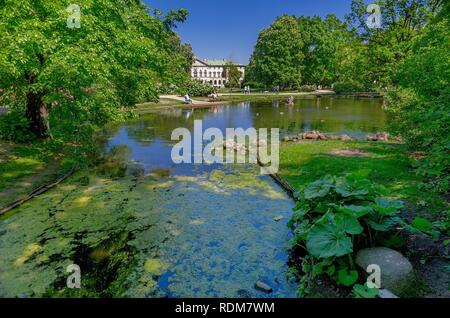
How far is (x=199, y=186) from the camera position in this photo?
45.3 feet

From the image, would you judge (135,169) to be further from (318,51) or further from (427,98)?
(318,51)

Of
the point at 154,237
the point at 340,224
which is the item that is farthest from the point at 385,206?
the point at 154,237

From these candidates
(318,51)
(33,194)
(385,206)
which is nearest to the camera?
(385,206)

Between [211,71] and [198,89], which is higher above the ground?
[211,71]

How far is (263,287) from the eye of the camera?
7004mm

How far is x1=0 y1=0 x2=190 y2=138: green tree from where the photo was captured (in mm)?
12523

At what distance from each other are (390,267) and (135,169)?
495 inches

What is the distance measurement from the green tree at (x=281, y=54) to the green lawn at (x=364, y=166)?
61.8m

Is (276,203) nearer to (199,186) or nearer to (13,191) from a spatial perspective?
(199,186)

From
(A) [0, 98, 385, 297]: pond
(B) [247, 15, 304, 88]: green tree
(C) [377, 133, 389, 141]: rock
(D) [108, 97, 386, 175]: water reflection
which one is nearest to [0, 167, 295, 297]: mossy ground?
(A) [0, 98, 385, 297]: pond

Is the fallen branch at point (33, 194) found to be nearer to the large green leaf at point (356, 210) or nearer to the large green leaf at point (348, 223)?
the large green leaf at point (348, 223)

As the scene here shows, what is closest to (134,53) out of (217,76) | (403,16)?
(403,16)

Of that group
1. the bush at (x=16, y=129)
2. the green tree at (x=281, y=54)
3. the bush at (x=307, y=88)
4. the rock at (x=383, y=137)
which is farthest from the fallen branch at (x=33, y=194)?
the bush at (x=307, y=88)

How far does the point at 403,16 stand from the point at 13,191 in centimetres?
3282
